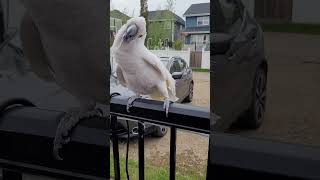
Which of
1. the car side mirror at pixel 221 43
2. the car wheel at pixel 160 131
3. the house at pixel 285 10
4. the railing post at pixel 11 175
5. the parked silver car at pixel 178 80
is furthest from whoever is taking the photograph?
the railing post at pixel 11 175

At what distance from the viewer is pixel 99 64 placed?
1.40 m

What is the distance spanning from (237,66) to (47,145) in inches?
34.5

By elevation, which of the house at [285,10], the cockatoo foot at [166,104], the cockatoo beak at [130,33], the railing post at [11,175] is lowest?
the railing post at [11,175]

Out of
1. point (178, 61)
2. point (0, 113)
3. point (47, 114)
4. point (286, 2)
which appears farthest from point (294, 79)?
point (0, 113)

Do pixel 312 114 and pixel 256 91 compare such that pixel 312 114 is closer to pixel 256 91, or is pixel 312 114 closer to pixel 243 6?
pixel 256 91

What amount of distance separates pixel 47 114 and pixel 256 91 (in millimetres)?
864

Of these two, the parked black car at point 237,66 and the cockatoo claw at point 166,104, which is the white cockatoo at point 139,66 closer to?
the cockatoo claw at point 166,104

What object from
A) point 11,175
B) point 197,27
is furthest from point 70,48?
point 11,175

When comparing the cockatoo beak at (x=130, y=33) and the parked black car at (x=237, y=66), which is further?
the cockatoo beak at (x=130, y=33)

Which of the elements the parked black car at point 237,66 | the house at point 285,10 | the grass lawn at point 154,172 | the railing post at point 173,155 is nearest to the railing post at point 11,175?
the grass lawn at point 154,172

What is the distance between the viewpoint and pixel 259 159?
118 centimetres

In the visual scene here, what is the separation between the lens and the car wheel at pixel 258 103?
114cm

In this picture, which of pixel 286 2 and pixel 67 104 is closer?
pixel 286 2

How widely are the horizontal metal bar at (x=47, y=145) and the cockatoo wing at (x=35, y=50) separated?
16 cm
